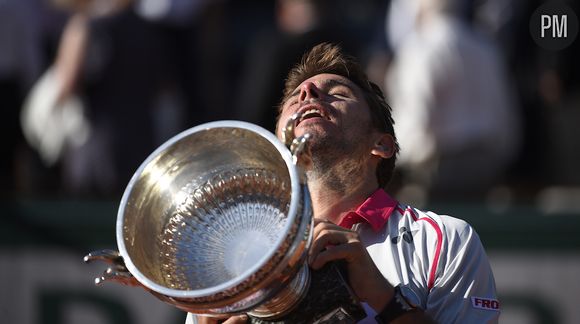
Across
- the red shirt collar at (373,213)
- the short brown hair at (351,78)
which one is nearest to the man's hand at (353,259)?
the red shirt collar at (373,213)

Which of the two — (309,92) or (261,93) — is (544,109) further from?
(309,92)

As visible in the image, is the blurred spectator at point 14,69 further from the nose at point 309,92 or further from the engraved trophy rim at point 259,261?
the engraved trophy rim at point 259,261

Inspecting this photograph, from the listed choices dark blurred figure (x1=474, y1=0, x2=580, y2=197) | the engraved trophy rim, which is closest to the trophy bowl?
the engraved trophy rim

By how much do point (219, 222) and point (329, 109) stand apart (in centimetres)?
51

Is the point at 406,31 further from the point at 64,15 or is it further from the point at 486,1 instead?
the point at 64,15

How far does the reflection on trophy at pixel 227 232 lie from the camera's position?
277 cm

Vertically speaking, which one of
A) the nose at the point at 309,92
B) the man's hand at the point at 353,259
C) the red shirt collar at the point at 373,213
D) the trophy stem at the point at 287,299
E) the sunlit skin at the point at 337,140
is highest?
the nose at the point at 309,92

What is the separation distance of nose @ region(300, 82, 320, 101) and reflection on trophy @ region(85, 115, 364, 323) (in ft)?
1.34

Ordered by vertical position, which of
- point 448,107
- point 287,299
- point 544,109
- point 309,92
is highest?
point 544,109

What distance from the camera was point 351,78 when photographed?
3623 mm

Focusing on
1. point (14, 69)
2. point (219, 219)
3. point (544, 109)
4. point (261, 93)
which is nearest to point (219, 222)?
point (219, 219)

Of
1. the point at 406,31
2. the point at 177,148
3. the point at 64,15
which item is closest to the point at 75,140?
the point at 64,15

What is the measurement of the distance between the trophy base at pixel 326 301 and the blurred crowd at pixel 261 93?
3.75 meters

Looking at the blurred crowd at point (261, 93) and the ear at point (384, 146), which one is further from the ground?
the blurred crowd at point (261, 93)
